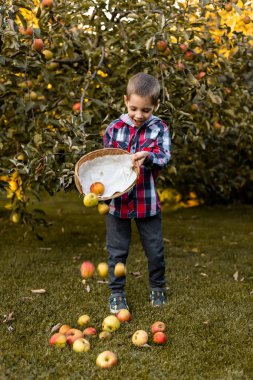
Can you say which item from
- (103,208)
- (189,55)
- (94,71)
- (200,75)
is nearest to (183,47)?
(189,55)

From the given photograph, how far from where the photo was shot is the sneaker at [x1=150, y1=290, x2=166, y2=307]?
3.47 meters

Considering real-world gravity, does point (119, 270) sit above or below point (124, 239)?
below

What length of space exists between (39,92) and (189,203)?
12.8 feet

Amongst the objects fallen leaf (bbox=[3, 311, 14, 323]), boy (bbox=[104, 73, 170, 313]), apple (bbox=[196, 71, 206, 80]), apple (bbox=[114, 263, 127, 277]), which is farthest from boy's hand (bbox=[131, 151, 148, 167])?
apple (bbox=[196, 71, 206, 80])

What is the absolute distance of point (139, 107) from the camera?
305cm

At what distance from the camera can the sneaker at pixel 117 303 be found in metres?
3.32

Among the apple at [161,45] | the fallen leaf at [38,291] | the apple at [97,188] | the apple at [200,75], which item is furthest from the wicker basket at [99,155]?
the apple at [200,75]

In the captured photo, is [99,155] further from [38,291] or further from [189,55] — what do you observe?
[189,55]

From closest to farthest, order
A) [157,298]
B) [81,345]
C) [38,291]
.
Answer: [81,345] < [157,298] < [38,291]

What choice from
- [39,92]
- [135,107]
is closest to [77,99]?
[39,92]

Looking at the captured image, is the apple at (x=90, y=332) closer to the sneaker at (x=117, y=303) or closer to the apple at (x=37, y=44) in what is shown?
the sneaker at (x=117, y=303)

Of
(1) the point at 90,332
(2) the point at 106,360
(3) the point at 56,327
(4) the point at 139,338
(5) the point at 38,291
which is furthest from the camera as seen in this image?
(5) the point at 38,291

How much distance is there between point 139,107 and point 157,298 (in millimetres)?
1243

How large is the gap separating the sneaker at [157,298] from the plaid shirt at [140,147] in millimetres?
558
